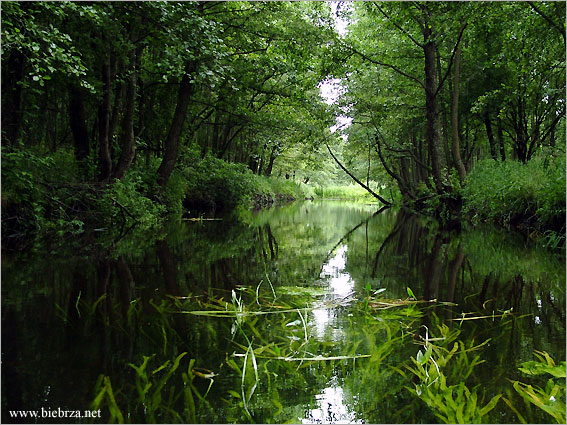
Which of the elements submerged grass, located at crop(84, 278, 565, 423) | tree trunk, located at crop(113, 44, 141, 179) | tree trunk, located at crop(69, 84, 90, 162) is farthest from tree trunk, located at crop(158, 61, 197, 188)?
submerged grass, located at crop(84, 278, 565, 423)

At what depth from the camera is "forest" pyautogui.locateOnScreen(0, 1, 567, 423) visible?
1757 mm

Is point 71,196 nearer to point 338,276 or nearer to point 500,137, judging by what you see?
point 338,276

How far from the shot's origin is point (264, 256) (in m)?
5.41

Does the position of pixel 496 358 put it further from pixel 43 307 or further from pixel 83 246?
pixel 83 246

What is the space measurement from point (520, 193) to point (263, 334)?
7.27 meters

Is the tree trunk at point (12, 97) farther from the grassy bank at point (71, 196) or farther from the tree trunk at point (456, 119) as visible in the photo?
the tree trunk at point (456, 119)

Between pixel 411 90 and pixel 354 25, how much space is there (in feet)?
16.4

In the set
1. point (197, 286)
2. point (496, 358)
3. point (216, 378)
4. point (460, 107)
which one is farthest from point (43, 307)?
point (460, 107)

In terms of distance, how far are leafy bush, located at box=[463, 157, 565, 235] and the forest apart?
58 millimetres

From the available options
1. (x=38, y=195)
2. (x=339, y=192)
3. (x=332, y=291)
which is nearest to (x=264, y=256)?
(x=332, y=291)

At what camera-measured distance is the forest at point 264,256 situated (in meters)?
1.76

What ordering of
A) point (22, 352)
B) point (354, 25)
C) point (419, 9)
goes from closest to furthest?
point (22, 352), point (419, 9), point (354, 25)

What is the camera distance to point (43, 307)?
9.17 feet

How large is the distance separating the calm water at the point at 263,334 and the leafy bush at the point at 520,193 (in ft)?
6.77
